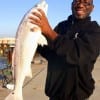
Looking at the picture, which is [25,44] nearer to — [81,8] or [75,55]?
[75,55]

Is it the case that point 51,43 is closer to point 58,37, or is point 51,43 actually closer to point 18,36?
point 58,37

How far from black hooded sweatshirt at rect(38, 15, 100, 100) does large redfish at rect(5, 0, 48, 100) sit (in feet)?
0.88

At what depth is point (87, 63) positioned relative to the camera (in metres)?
4.95

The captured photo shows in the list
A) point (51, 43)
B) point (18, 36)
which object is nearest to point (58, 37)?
point (51, 43)

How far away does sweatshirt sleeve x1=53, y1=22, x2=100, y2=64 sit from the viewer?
4.72 metres

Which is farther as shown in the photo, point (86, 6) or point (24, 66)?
point (86, 6)

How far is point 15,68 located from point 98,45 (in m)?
0.98

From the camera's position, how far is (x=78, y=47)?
476cm

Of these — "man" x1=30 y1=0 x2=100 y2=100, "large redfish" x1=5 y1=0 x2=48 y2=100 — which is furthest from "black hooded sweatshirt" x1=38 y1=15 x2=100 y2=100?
"large redfish" x1=5 y1=0 x2=48 y2=100

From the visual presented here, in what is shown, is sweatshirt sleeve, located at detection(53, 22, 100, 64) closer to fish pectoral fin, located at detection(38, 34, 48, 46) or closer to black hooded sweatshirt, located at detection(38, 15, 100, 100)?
black hooded sweatshirt, located at detection(38, 15, 100, 100)

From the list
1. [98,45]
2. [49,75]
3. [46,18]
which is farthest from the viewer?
[49,75]

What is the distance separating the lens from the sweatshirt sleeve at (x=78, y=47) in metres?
4.72

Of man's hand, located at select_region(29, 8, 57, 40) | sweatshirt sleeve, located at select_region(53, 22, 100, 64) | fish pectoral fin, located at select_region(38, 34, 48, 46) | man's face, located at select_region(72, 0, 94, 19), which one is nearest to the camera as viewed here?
man's hand, located at select_region(29, 8, 57, 40)

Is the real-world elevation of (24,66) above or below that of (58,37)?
below
